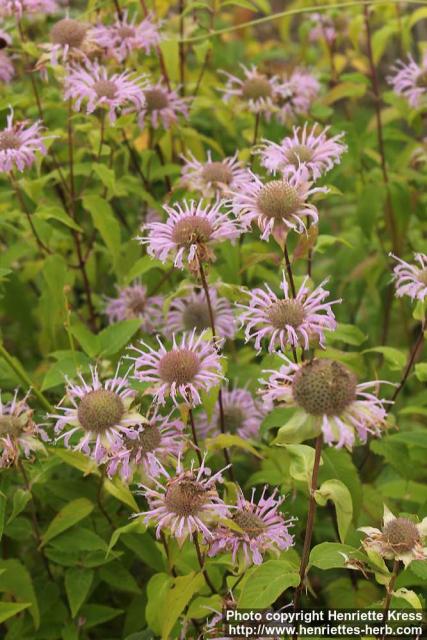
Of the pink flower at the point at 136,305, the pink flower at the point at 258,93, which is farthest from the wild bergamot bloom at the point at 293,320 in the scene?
the pink flower at the point at 258,93

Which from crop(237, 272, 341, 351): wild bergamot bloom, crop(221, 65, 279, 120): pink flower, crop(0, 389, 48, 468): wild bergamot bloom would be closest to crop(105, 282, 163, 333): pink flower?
crop(221, 65, 279, 120): pink flower

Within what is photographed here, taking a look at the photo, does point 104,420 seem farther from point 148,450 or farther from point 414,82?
point 414,82

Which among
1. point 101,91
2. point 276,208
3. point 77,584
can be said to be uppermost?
point 101,91

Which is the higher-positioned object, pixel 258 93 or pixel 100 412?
pixel 258 93

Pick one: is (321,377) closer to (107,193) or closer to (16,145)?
(16,145)

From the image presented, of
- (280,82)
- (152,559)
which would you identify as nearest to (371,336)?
(280,82)

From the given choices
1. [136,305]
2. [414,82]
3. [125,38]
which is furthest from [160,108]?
[414,82]
